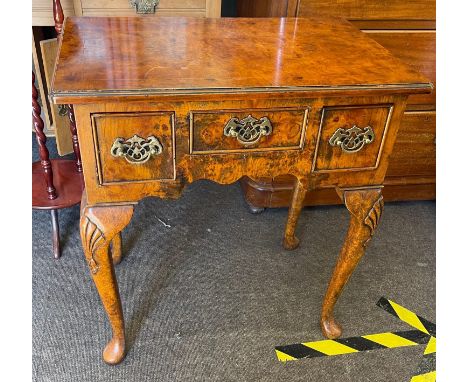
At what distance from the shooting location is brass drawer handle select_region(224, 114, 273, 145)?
92 cm

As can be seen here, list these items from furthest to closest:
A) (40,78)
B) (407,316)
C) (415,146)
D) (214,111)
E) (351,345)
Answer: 1. (40,78)
2. (415,146)
3. (407,316)
4. (351,345)
5. (214,111)

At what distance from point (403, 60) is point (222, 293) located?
100 cm

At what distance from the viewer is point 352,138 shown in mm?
998

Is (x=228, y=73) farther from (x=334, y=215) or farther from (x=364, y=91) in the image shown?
(x=334, y=215)

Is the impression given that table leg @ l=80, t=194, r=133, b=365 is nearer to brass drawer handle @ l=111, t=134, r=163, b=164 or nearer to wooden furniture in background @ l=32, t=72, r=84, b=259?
brass drawer handle @ l=111, t=134, r=163, b=164

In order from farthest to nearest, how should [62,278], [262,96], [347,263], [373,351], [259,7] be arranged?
[259,7] < [62,278] < [373,351] < [347,263] < [262,96]

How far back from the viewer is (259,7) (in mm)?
1627

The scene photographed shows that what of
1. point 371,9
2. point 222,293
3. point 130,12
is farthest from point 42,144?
point 371,9

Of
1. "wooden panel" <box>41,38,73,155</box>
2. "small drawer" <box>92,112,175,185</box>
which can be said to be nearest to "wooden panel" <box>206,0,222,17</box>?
"wooden panel" <box>41,38,73,155</box>

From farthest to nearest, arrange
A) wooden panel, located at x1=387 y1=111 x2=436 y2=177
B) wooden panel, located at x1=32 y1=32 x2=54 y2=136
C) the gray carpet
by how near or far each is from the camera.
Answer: wooden panel, located at x1=32 y1=32 x2=54 y2=136 < wooden panel, located at x1=387 y1=111 x2=436 y2=177 < the gray carpet

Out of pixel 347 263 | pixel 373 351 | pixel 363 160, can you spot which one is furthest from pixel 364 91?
pixel 373 351

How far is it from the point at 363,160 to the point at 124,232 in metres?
0.99

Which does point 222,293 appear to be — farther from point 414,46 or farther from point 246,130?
point 414,46

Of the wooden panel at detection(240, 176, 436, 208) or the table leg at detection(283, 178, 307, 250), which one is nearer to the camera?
the table leg at detection(283, 178, 307, 250)
